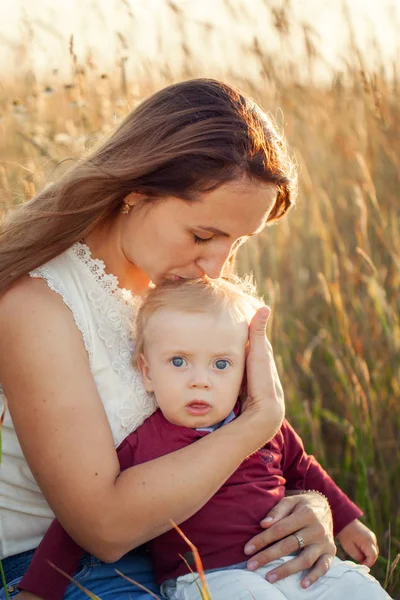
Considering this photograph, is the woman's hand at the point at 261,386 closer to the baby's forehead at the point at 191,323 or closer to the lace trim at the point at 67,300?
the baby's forehead at the point at 191,323

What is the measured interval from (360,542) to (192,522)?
529 millimetres

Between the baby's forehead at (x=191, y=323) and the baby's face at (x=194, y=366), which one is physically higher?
the baby's forehead at (x=191, y=323)

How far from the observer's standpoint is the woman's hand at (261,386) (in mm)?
1805

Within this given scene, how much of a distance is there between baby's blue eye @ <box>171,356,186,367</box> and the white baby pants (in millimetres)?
443

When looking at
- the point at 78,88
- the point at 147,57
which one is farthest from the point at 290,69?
the point at 78,88

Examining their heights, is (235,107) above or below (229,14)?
below

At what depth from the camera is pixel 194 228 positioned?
1.85 metres

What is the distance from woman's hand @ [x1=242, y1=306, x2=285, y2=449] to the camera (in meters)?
1.80

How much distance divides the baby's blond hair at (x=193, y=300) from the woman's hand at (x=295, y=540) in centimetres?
45

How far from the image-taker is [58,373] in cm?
169

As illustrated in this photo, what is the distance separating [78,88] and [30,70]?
0.27m

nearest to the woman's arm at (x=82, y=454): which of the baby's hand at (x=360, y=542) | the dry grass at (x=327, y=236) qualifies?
the baby's hand at (x=360, y=542)

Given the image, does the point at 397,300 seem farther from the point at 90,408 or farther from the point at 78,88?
the point at 90,408

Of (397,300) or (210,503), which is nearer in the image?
(210,503)
